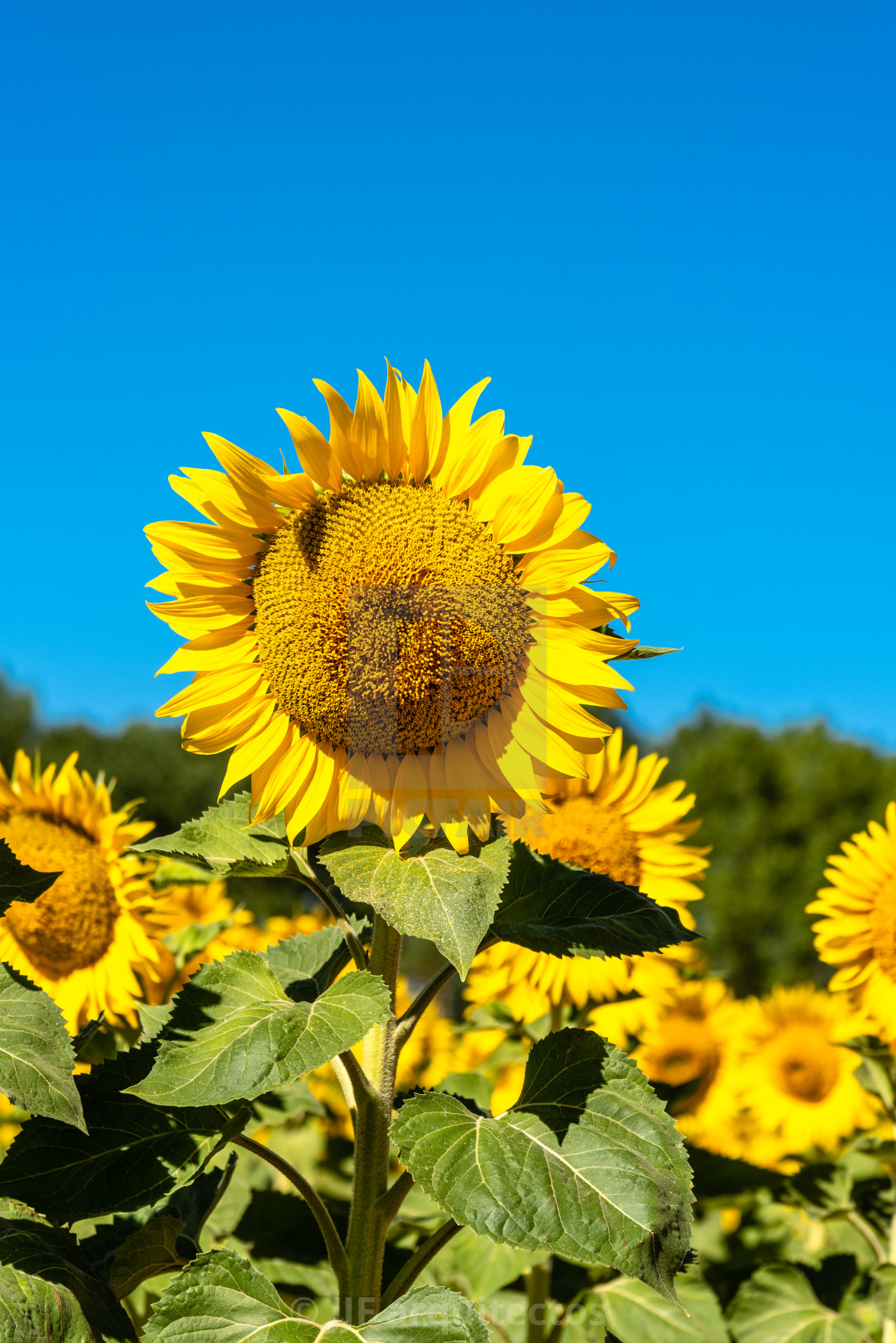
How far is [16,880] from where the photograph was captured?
187cm

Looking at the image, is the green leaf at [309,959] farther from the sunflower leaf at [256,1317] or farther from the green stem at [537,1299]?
the green stem at [537,1299]

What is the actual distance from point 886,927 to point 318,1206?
232cm

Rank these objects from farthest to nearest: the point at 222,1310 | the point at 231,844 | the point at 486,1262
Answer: the point at 486,1262, the point at 231,844, the point at 222,1310

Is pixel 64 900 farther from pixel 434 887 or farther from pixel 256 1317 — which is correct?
pixel 434 887

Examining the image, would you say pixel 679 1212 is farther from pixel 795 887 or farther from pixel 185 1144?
pixel 795 887

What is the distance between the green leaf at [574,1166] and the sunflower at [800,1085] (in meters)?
3.97

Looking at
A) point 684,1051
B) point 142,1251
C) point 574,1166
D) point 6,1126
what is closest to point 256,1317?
point 142,1251

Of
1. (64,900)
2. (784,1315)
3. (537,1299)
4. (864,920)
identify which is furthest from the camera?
(864,920)

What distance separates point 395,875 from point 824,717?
38622 millimetres

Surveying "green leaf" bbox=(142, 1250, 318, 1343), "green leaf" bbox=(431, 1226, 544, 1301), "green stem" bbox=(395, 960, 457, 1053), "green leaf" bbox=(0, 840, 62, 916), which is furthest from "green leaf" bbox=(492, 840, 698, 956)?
"green leaf" bbox=(431, 1226, 544, 1301)

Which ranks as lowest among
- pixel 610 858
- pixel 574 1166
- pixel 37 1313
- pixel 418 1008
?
pixel 37 1313

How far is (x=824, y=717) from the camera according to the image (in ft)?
125

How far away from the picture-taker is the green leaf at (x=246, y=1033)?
162 centimetres

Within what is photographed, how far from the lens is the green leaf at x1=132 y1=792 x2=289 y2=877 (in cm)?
207
